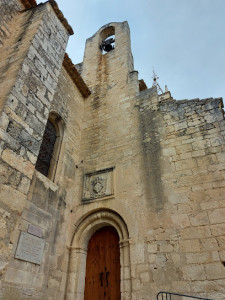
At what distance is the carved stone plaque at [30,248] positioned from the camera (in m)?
3.75

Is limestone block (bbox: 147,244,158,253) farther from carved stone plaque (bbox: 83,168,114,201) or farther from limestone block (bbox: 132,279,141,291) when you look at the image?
carved stone plaque (bbox: 83,168,114,201)

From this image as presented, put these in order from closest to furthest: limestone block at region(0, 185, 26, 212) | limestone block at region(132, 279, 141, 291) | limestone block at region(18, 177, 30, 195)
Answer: limestone block at region(0, 185, 26, 212), limestone block at region(18, 177, 30, 195), limestone block at region(132, 279, 141, 291)

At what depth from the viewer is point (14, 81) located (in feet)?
11.9

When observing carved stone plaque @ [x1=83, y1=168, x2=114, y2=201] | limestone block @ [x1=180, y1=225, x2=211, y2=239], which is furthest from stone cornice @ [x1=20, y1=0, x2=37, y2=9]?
limestone block @ [x1=180, y1=225, x2=211, y2=239]

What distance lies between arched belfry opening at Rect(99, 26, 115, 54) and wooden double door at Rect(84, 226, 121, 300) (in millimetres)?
7572

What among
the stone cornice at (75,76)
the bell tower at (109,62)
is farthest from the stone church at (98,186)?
the bell tower at (109,62)

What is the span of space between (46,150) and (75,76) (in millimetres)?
2962

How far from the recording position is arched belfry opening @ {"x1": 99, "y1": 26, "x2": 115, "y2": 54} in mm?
9891

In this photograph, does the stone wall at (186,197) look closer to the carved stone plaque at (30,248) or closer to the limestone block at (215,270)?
the limestone block at (215,270)

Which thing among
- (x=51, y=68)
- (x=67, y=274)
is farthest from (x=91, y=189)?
(x=51, y=68)

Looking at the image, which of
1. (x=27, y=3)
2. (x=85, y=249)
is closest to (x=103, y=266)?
(x=85, y=249)

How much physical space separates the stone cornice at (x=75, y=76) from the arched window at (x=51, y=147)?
72.7 inches

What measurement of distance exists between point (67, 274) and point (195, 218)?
9.18ft

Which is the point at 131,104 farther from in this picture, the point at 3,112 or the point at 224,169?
the point at 3,112
